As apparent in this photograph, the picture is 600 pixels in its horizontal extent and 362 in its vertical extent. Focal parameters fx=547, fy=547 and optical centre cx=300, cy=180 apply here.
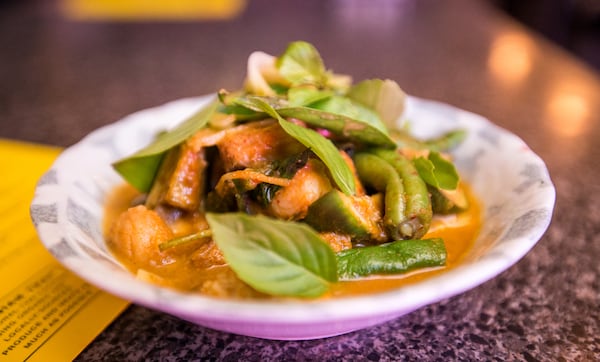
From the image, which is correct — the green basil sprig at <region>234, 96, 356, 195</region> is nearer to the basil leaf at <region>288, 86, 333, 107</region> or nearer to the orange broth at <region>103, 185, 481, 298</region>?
the basil leaf at <region>288, 86, 333, 107</region>

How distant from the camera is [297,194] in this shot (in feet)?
3.94

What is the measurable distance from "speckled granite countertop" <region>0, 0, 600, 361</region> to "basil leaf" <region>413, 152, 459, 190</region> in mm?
279

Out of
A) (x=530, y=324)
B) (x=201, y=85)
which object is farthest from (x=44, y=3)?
(x=530, y=324)

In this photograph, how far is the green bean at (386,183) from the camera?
1228 millimetres

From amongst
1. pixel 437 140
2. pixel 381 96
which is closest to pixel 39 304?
pixel 381 96

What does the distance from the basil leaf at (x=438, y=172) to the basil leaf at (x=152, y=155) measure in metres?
0.53

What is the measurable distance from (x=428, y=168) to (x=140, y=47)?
2.96m

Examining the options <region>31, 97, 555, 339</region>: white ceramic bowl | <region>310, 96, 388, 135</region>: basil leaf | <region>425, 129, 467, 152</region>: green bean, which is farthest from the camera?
<region>425, 129, 467, 152</region>: green bean

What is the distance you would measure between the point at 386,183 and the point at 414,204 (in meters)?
0.09

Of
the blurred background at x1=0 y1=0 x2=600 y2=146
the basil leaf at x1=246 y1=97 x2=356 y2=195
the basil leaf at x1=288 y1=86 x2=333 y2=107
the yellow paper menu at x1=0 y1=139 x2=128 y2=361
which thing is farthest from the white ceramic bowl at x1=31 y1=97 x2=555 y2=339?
the blurred background at x1=0 y1=0 x2=600 y2=146

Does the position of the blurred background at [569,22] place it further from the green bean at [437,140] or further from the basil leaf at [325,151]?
the basil leaf at [325,151]

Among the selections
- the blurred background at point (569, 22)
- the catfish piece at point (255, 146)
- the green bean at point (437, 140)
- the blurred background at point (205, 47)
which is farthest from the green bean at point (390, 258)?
the blurred background at point (569, 22)

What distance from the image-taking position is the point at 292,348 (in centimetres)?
114

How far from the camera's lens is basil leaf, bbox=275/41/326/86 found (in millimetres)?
1427
